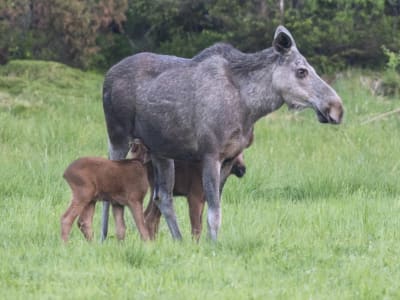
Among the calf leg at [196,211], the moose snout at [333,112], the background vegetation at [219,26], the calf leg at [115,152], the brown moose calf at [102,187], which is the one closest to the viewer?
the moose snout at [333,112]

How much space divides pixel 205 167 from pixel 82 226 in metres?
1.30

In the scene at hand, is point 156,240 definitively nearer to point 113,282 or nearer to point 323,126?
point 113,282

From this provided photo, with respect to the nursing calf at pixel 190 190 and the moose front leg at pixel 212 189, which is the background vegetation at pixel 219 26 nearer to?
the nursing calf at pixel 190 190

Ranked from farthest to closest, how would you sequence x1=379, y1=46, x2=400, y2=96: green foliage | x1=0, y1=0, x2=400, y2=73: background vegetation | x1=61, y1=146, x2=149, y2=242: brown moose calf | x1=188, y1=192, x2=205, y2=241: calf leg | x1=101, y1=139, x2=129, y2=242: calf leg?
x1=0, y1=0, x2=400, y2=73: background vegetation, x1=379, y1=46, x2=400, y2=96: green foliage, x1=101, y1=139, x2=129, y2=242: calf leg, x1=188, y1=192, x2=205, y2=241: calf leg, x1=61, y1=146, x2=149, y2=242: brown moose calf

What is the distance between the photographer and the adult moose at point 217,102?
950 cm

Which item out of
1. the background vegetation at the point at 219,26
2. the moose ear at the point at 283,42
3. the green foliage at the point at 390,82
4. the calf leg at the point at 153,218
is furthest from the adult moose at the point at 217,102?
the background vegetation at the point at 219,26

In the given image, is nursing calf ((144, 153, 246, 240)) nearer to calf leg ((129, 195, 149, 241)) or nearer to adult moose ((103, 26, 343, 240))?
adult moose ((103, 26, 343, 240))

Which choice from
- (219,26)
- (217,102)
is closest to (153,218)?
(217,102)

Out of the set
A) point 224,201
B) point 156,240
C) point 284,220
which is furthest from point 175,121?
point 224,201

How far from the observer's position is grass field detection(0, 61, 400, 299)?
26.0 feet

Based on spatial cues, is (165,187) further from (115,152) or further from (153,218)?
(115,152)

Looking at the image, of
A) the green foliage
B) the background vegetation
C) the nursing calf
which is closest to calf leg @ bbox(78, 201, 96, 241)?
the nursing calf

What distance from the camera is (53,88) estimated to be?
20672 millimetres

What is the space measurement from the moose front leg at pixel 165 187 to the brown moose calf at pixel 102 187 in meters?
0.39
